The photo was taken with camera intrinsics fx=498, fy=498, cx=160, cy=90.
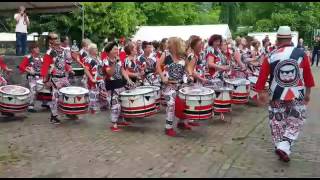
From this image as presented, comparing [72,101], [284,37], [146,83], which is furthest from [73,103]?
[284,37]

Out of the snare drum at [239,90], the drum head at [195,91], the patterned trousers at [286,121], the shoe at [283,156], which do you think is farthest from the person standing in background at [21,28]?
the shoe at [283,156]

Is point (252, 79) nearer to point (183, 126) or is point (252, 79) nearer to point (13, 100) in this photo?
point (183, 126)

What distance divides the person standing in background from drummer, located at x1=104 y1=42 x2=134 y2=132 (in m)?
7.08

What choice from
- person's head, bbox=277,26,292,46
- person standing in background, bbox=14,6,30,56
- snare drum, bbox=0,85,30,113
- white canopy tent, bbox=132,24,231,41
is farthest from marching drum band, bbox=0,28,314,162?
white canopy tent, bbox=132,24,231,41

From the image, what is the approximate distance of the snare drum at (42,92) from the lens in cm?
Result: 1137

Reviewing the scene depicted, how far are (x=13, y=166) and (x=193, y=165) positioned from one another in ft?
8.24

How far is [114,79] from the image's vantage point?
31.8ft

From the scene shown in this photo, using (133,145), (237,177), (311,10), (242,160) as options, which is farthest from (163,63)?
(311,10)

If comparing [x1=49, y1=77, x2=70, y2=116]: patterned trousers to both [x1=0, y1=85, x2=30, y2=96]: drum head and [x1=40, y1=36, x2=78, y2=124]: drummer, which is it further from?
[x1=0, y1=85, x2=30, y2=96]: drum head

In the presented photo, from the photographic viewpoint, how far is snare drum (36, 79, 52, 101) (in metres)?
11.4

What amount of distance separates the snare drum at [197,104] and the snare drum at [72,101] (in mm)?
2185

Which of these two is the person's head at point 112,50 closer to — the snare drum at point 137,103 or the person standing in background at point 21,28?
the snare drum at point 137,103

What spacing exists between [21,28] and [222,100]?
8.47 metres

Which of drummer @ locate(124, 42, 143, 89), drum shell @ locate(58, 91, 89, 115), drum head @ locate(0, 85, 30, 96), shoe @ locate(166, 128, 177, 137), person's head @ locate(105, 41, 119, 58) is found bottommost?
shoe @ locate(166, 128, 177, 137)
